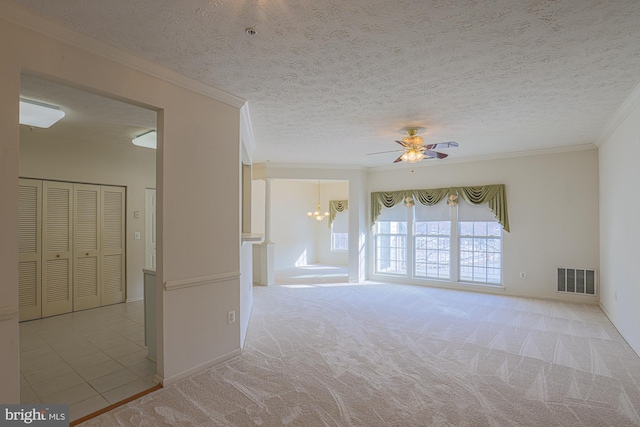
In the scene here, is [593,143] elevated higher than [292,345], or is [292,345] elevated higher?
[593,143]

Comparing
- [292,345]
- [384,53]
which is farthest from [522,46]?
[292,345]

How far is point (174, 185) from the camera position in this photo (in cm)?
281

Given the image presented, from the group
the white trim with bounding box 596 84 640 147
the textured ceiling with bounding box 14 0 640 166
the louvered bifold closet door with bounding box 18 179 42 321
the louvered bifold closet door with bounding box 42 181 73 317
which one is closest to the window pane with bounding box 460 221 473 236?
the white trim with bounding box 596 84 640 147

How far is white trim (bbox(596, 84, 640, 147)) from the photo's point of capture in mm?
3214

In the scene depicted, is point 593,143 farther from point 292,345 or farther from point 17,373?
point 17,373

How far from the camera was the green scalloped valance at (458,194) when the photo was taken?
6.11m

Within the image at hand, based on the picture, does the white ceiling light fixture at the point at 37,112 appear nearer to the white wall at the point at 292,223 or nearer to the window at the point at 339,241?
the white wall at the point at 292,223

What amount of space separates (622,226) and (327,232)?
7619 millimetres

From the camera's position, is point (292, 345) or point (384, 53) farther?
point (292, 345)

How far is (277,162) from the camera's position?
7043mm

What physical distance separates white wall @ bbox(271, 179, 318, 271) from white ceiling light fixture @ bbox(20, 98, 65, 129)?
20.3 ft

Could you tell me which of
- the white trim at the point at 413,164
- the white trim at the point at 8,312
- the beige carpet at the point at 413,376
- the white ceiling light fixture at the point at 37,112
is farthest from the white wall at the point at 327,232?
the white trim at the point at 8,312

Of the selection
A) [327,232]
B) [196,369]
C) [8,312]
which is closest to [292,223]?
[327,232]

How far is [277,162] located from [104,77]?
15.5 ft
